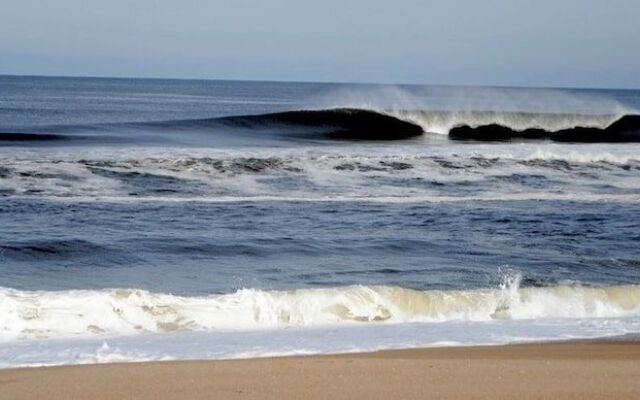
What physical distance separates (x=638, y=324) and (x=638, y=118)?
1484 inches

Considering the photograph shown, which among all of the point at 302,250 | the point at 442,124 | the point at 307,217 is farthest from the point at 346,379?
the point at 442,124

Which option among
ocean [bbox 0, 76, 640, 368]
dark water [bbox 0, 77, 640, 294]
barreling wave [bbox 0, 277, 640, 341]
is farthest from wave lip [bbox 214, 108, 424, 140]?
barreling wave [bbox 0, 277, 640, 341]

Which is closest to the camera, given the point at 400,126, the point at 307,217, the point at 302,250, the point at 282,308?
the point at 282,308

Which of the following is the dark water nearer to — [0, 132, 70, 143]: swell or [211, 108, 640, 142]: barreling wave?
[0, 132, 70, 143]: swell

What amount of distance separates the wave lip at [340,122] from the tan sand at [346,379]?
3081 cm

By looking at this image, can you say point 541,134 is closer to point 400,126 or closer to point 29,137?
point 400,126

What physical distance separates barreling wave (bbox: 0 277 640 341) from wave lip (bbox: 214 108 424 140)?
2711 centimetres

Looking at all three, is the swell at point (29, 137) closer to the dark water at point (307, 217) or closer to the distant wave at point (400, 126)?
the dark water at point (307, 217)

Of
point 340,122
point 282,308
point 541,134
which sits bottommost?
point 282,308

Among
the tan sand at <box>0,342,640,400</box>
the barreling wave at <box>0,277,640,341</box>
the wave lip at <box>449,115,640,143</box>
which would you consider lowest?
the barreling wave at <box>0,277,640,341</box>

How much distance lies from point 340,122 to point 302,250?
27.5m

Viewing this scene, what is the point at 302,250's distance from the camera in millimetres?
13148

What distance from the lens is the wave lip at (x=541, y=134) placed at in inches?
1539

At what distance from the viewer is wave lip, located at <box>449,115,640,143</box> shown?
39.1 m
